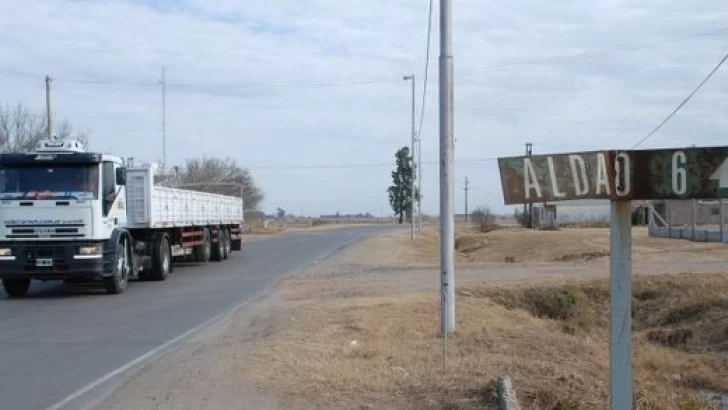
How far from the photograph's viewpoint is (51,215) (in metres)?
18.7

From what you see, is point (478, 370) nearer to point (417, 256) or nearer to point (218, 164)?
point (417, 256)

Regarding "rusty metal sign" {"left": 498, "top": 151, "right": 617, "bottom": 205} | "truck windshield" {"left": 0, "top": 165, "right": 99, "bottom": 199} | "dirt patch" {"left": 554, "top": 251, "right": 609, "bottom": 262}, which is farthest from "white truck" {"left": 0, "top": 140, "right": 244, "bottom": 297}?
"dirt patch" {"left": 554, "top": 251, "right": 609, "bottom": 262}

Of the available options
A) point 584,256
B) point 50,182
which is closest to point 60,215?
point 50,182

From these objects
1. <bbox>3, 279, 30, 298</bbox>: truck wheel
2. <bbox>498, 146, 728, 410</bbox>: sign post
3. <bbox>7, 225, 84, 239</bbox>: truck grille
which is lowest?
<bbox>3, 279, 30, 298</bbox>: truck wheel

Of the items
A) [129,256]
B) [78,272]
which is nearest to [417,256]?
[129,256]

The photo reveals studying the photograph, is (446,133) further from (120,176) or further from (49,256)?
(49,256)

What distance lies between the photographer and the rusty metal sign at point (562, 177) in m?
5.71

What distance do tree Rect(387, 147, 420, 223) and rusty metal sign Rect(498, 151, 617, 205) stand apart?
115m

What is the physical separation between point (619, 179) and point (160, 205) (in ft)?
64.4

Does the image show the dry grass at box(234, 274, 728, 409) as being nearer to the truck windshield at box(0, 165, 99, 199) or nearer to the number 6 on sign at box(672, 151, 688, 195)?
the number 6 on sign at box(672, 151, 688, 195)

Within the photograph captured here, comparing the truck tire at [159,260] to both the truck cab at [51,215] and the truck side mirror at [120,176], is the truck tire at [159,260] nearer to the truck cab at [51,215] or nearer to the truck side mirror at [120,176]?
the truck side mirror at [120,176]

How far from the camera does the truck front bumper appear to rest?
1872 centimetres

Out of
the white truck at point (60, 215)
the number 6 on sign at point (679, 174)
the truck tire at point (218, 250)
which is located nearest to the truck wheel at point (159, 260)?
the white truck at point (60, 215)

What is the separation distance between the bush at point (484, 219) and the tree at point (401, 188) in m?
32.7
